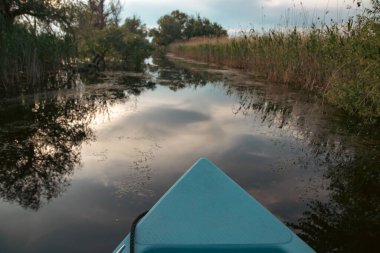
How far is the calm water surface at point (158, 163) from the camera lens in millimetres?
2117

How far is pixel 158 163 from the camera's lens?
10.5 ft

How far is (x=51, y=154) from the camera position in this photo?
3305 millimetres

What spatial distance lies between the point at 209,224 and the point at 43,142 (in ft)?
9.31

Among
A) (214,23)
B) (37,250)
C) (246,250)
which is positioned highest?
(214,23)

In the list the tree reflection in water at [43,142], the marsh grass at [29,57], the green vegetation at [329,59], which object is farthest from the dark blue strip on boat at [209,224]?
the marsh grass at [29,57]

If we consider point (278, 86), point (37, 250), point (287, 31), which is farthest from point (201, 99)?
point (37, 250)

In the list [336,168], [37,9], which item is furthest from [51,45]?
[336,168]

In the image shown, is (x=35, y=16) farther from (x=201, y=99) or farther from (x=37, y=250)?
(x=37, y=250)

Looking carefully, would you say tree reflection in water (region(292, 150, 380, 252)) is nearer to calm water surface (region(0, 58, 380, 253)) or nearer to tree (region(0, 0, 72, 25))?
calm water surface (region(0, 58, 380, 253))

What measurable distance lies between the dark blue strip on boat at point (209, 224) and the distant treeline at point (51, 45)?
5.86 metres

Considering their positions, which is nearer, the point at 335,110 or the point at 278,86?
the point at 335,110

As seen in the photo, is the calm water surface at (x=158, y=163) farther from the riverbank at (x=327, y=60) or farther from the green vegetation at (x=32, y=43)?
the green vegetation at (x=32, y=43)

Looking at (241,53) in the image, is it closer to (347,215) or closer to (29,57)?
(29,57)

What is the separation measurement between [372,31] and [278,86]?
141 inches
